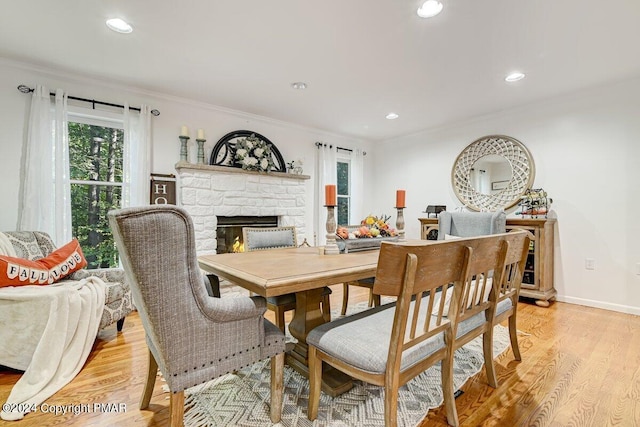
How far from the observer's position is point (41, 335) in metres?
1.79

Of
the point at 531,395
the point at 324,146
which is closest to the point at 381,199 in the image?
the point at 324,146

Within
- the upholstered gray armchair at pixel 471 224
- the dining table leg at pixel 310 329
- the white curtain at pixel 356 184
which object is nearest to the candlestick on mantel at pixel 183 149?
Result: the dining table leg at pixel 310 329

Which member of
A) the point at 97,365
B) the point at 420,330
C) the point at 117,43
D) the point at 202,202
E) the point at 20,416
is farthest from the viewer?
the point at 202,202

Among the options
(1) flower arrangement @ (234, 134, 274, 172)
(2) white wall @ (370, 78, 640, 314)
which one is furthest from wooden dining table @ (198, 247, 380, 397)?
(2) white wall @ (370, 78, 640, 314)

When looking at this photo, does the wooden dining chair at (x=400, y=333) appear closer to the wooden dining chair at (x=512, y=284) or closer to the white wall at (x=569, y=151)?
the wooden dining chair at (x=512, y=284)

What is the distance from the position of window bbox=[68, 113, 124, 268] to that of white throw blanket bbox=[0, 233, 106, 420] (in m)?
1.35

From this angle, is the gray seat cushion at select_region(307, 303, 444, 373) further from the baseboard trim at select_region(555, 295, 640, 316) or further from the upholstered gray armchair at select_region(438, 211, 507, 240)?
the baseboard trim at select_region(555, 295, 640, 316)

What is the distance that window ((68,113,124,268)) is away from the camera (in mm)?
3031

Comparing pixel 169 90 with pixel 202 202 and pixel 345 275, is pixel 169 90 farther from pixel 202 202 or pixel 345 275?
pixel 345 275

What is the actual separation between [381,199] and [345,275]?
4180mm

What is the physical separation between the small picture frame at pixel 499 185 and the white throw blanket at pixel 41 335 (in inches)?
174

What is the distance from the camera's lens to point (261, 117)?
161 inches

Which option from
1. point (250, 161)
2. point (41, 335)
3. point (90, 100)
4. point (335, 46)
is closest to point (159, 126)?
Result: point (90, 100)

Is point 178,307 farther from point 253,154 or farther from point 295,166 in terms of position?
point 295,166
